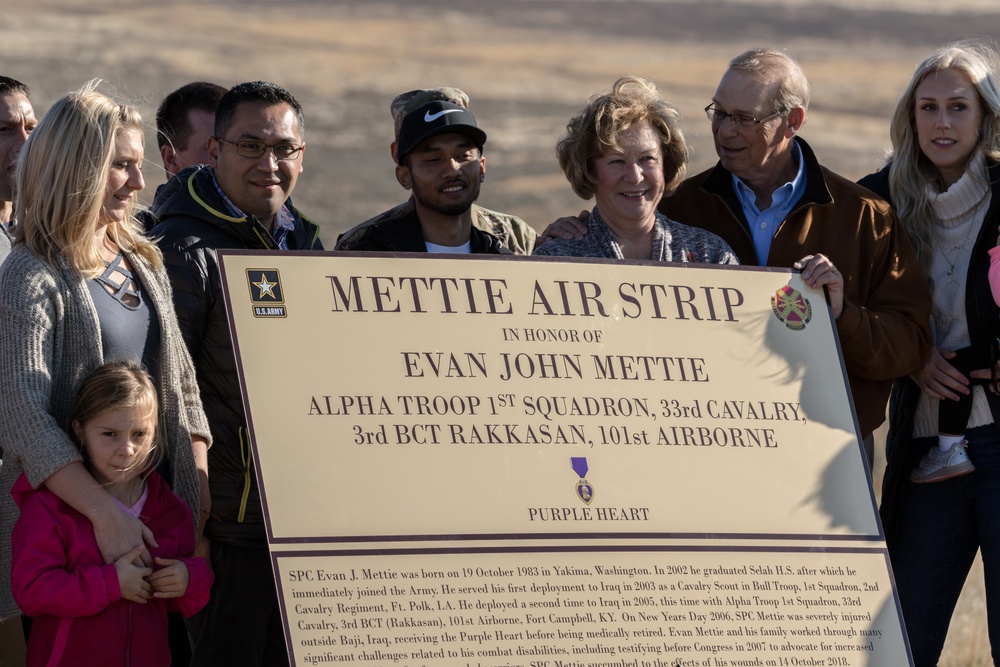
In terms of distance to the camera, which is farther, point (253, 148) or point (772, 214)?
point (772, 214)

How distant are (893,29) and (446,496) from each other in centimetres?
5844

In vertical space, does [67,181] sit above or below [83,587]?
above

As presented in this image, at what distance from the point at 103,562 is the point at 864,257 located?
283cm

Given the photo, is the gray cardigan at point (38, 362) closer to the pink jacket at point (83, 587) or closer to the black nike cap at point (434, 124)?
the pink jacket at point (83, 587)

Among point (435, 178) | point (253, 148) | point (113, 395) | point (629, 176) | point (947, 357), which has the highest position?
point (253, 148)

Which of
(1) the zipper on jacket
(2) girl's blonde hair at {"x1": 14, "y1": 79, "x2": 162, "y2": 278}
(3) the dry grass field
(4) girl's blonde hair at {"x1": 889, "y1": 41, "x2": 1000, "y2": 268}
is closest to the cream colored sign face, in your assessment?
(2) girl's blonde hair at {"x1": 14, "y1": 79, "x2": 162, "y2": 278}

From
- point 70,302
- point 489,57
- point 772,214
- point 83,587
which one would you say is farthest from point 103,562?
point 489,57

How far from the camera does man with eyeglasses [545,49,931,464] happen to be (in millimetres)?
4871

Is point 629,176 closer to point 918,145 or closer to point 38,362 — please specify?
point 918,145

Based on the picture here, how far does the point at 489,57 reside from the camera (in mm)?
50688

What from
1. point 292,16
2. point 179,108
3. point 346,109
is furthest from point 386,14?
point 179,108

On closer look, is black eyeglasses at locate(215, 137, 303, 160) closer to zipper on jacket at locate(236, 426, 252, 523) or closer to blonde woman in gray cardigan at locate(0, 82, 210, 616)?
blonde woman in gray cardigan at locate(0, 82, 210, 616)

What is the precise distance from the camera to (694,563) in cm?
411

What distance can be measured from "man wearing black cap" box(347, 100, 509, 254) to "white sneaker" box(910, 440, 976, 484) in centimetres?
189
